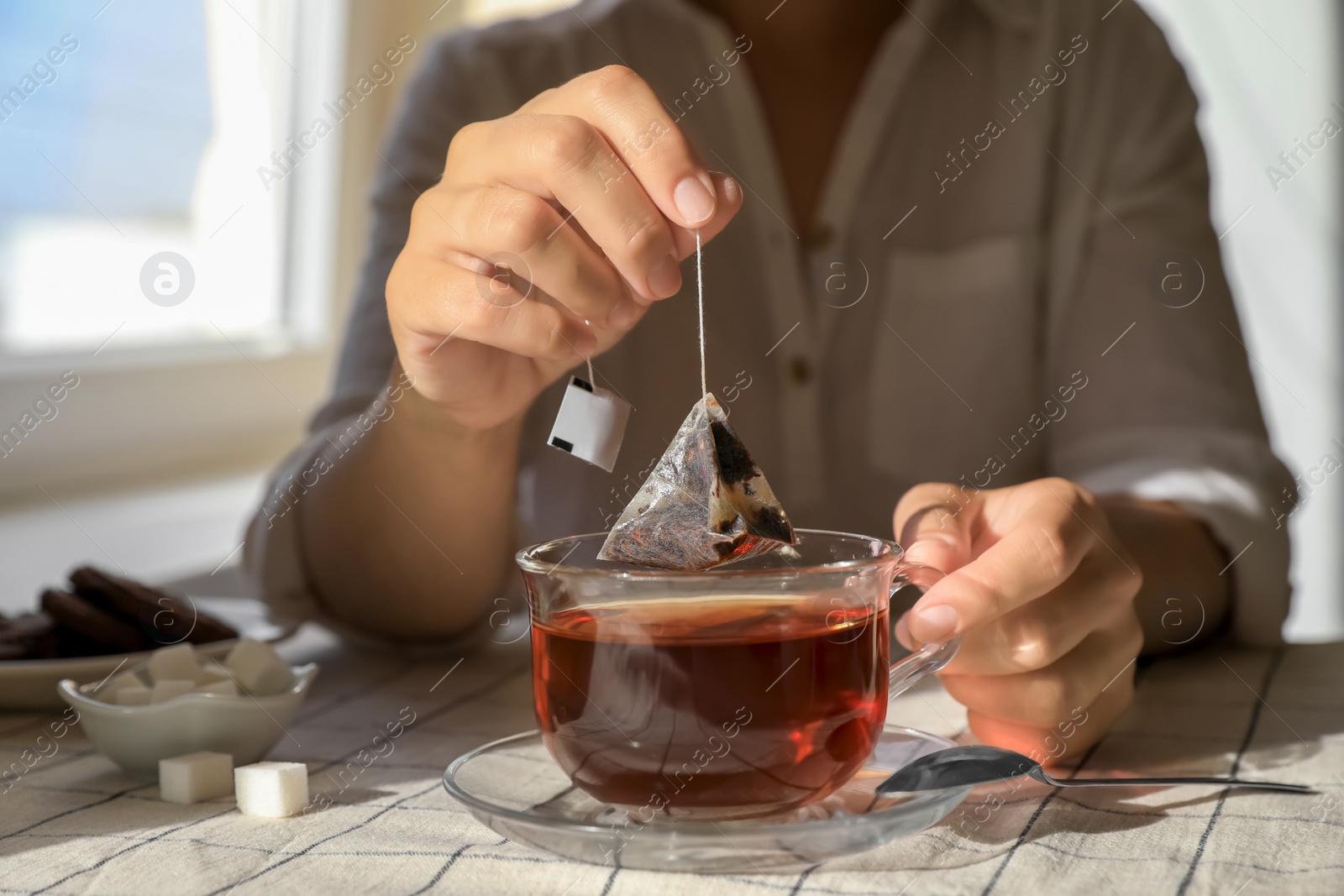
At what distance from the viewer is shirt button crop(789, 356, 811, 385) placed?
1.42 metres

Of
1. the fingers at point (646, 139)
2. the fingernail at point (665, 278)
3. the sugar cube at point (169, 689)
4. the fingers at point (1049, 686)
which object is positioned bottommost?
the fingers at point (1049, 686)

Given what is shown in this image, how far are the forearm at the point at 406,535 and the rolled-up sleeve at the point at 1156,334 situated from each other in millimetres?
684

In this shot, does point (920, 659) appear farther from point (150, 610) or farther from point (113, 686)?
point (150, 610)

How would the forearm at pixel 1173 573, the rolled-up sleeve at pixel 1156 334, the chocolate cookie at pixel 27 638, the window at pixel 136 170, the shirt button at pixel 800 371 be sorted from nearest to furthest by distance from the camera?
the chocolate cookie at pixel 27 638 → the forearm at pixel 1173 573 → the rolled-up sleeve at pixel 1156 334 → the shirt button at pixel 800 371 → the window at pixel 136 170

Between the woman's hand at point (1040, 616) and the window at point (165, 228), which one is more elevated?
the window at point (165, 228)

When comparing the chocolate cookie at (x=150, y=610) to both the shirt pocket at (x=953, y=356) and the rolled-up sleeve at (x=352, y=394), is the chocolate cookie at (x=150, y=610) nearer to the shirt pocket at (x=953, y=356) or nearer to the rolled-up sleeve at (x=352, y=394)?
the rolled-up sleeve at (x=352, y=394)

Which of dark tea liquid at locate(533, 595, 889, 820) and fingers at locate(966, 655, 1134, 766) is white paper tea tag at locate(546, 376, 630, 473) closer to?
dark tea liquid at locate(533, 595, 889, 820)

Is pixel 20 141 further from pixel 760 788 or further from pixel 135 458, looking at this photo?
pixel 760 788

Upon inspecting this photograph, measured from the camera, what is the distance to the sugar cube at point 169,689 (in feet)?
2.31

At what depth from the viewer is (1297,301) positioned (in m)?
2.42

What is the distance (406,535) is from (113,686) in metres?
0.37

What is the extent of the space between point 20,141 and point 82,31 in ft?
0.76

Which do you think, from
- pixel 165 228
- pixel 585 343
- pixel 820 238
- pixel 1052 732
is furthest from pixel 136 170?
pixel 1052 732

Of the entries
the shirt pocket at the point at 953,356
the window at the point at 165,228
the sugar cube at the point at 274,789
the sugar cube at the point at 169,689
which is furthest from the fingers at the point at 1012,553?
the window at the point at 165,228
